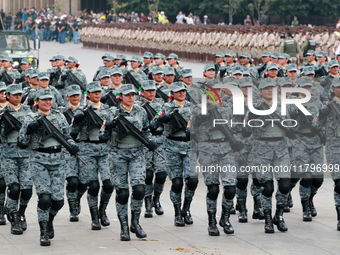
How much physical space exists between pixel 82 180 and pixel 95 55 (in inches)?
1188

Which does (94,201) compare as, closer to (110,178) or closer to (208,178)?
(110,178)

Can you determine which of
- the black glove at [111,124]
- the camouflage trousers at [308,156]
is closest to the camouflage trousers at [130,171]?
the black glove at [111,124]

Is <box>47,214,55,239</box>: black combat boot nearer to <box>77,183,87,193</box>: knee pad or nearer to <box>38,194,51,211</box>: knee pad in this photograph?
<box>38,194,51,211</box>: knee pad

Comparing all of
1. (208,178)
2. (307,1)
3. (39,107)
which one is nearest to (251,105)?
(208,178)

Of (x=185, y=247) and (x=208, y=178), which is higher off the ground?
(x=208, y=178)

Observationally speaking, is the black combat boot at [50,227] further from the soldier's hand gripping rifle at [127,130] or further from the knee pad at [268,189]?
the knee pad at [268,189]

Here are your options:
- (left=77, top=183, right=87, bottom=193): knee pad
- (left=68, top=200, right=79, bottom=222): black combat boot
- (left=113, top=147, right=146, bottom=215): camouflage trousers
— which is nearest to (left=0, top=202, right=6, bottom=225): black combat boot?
(left=68, top=200, right=79, bottom=222): black combat boot

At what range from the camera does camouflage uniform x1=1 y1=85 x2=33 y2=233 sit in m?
9.46

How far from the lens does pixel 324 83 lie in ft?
44.6

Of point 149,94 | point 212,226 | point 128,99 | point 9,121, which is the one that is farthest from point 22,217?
point 212,226

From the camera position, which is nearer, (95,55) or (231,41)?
(231,41)

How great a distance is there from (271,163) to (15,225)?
3.29 meters

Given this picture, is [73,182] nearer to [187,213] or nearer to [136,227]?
[136,227]

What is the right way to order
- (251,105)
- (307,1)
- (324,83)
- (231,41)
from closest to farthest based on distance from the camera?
(251,105), (324,83), (231,41), (307,1)
